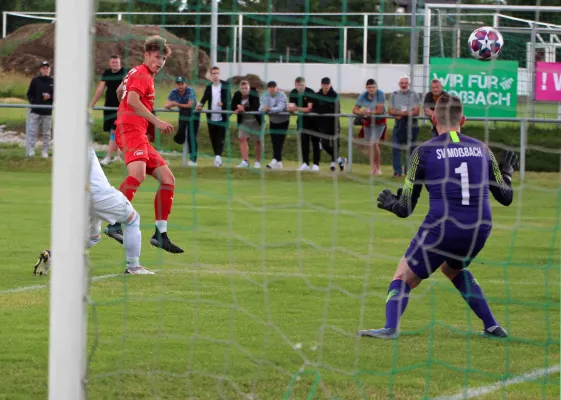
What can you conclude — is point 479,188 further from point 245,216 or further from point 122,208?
point 245,216

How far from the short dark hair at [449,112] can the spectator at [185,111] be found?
536 centimetres

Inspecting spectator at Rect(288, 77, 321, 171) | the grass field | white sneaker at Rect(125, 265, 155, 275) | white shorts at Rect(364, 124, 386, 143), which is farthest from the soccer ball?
white sneaker at Rect(125, 265, 155, 275)

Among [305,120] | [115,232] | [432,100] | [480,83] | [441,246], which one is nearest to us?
[441,246]

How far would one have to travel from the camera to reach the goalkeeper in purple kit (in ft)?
22.1

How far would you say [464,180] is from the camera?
6.74m

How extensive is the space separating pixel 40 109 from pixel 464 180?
15.7 m

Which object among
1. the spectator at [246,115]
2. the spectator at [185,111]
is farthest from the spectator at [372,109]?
the spectator at [185,111]

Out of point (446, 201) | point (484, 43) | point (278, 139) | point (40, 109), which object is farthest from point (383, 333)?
point (40, 109)

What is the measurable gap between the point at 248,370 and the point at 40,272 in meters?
3.55

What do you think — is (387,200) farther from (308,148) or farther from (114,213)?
(308,148)

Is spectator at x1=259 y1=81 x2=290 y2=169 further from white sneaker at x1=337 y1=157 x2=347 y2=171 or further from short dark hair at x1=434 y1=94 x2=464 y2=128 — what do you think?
short dark hair at x1=434 y1=94 x2=464 y2=128

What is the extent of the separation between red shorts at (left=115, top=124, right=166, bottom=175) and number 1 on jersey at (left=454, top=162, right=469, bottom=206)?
3652mm

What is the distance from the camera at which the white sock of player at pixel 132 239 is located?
862 cm

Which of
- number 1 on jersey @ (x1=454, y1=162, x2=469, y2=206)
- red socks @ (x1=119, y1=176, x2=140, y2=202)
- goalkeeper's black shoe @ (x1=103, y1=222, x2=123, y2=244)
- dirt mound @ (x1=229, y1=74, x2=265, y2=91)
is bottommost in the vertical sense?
goalkeeper's black shoe @ (x1=103, y1=222, x2=123, y2=244)
